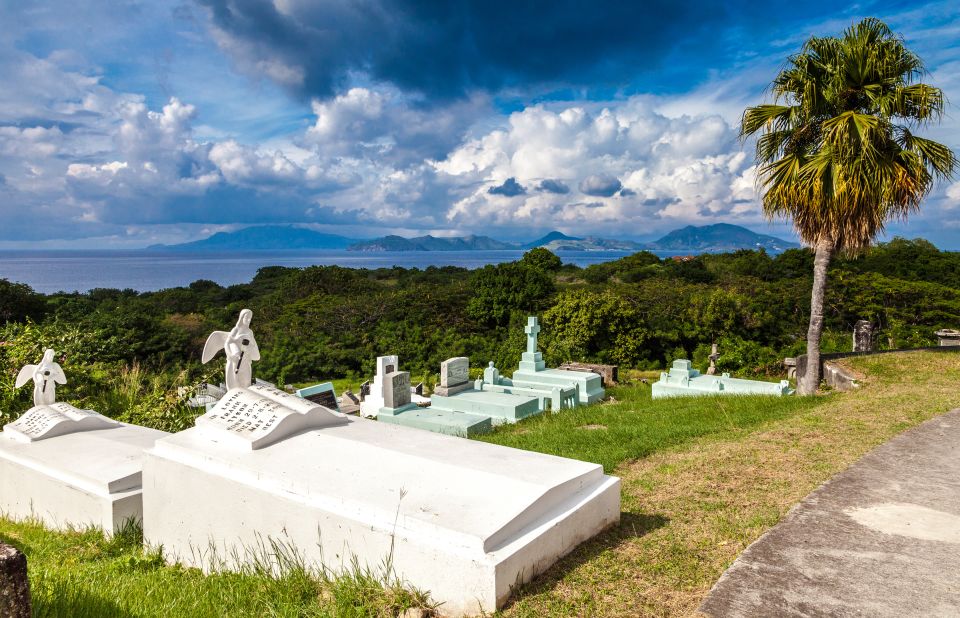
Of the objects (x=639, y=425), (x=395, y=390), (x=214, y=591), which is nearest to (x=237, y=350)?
(x=214, y=591)

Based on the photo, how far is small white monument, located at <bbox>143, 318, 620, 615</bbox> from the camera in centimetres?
279

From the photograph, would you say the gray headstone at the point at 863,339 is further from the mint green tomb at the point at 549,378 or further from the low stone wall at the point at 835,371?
the mint green tomb at the point at 549,378

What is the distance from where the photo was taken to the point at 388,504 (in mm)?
3086

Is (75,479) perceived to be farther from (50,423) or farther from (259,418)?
(259,418)

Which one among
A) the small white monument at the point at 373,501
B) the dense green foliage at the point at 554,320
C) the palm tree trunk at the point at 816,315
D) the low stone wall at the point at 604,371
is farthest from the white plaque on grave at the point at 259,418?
the low stone wall at the point at 604,371

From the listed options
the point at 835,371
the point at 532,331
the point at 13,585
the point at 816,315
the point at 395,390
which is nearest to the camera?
the point at 13,585

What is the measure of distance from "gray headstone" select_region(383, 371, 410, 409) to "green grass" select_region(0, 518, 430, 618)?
24.6 feet

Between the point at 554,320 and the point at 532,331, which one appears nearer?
the point at 532,331

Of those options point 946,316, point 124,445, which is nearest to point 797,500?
point 124,445

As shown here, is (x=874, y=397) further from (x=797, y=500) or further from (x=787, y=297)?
(x=787, y=297)

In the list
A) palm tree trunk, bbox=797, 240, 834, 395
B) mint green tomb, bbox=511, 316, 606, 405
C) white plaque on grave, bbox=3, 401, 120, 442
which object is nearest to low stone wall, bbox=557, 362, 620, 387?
mint green tomb, bbox=511, 316, 606, 405

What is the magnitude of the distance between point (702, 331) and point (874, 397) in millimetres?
13210

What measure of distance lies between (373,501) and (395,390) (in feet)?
27.7

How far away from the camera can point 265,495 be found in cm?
342
